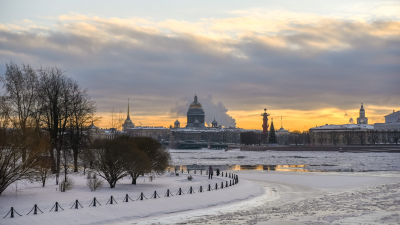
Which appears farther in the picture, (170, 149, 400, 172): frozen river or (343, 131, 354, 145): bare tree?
(343, 131, 354, 145): bare tree

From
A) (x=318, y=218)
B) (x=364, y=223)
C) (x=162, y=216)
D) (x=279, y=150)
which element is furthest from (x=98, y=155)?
(x=279, y=150)

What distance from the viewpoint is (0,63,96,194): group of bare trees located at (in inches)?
938

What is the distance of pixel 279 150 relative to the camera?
138 meters

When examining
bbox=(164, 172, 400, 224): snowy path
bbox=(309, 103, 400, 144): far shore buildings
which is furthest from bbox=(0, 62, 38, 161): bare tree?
bbox=(309, 103, 400, 144): far shore buildings

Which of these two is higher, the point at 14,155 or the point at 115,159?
the point at 14,155

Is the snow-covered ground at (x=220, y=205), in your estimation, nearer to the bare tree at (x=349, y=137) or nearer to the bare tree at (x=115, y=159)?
the bare tree at (x=115, y=159)

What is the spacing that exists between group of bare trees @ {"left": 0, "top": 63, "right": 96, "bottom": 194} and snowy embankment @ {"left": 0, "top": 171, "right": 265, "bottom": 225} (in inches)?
53.2

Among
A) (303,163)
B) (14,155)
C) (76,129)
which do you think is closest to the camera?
(14,155)

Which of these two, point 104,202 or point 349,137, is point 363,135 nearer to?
point 349,137

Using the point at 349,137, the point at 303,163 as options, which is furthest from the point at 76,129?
the point at 349,137

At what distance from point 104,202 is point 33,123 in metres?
13.2

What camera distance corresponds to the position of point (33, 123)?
34.2 meters

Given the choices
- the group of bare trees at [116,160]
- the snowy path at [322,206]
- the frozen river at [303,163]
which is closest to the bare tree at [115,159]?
the group of bare trees at [116,160]

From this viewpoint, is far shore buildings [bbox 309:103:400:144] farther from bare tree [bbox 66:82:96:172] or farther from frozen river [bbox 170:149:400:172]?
bare tree [bbox 66:82:96:172]
